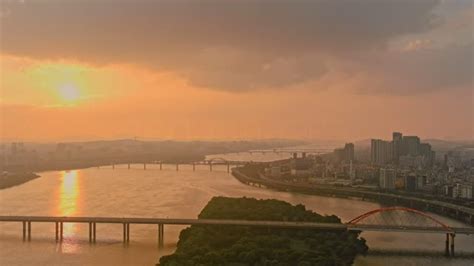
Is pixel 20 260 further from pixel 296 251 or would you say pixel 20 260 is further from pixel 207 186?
pixel 207 186

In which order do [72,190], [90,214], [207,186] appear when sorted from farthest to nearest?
[207,186]
[72,190]
[90,214]

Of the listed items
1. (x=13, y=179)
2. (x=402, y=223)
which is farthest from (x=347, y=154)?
(x=402, y=223)

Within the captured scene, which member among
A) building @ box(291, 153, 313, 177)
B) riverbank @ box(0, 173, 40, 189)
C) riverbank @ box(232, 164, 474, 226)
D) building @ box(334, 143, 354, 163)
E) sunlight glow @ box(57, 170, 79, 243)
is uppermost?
building @ box(334, 143, 354, 163)

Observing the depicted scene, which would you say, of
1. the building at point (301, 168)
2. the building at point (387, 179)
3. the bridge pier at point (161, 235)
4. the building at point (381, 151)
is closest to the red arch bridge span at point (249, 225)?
the bridge pier at point (161, 235)

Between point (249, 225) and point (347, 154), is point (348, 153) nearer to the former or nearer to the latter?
point (347, 154)

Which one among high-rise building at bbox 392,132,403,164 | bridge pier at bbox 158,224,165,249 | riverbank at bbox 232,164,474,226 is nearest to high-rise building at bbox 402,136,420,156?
high-rise building at bbox 392,132,403,164

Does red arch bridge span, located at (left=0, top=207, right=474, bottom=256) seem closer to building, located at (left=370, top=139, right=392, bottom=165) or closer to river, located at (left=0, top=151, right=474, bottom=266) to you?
river, located at (left=0, top=151, right=474, bottom=266)

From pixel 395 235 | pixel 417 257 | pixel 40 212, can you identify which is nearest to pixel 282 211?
pixel 395 235
